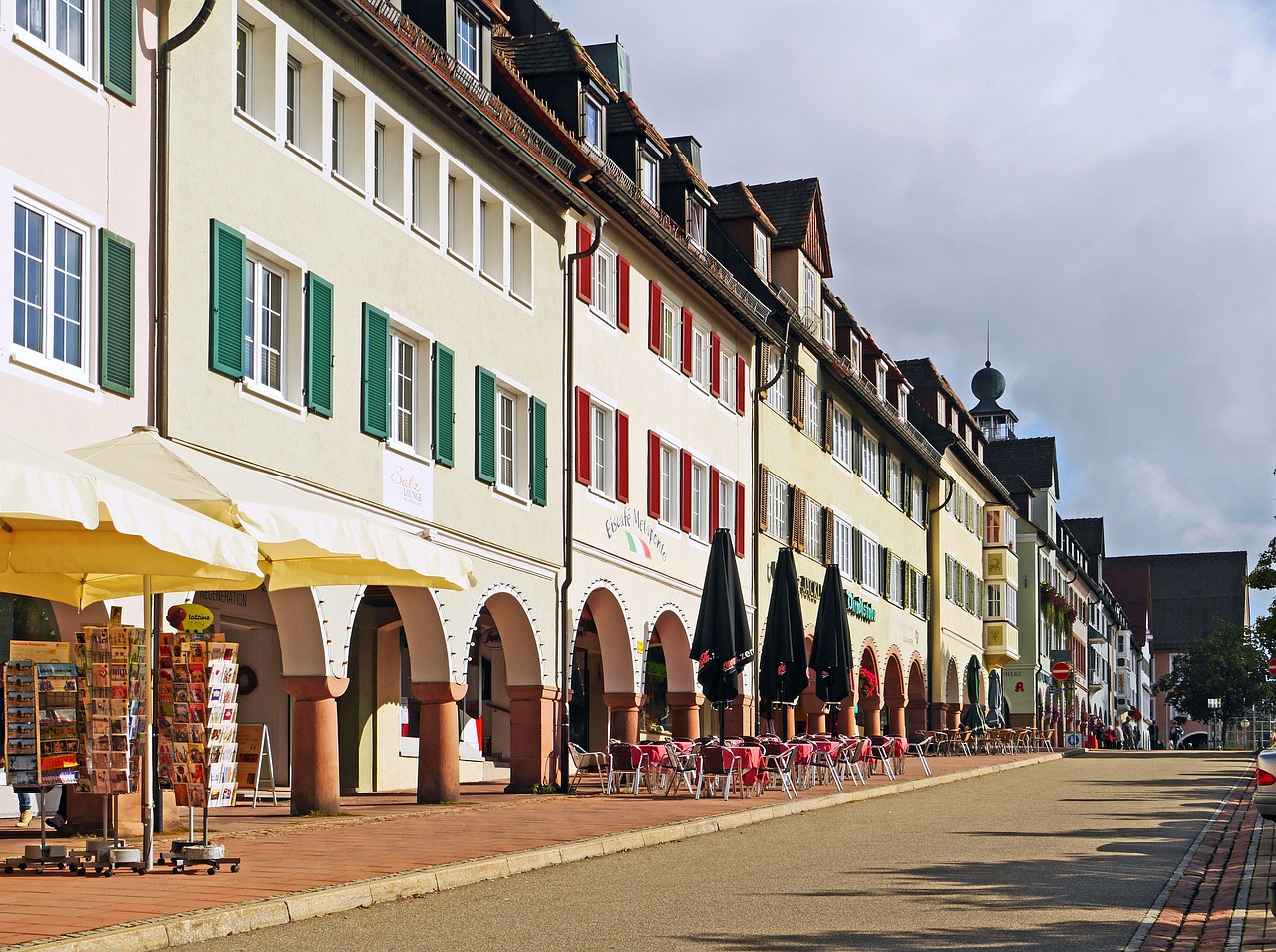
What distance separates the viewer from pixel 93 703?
12586mm

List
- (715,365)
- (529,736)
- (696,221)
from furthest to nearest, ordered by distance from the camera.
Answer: (696,221) → (715,365) → (529,736)

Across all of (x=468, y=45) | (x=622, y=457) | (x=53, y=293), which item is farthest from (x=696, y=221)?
(x=53, y=293)

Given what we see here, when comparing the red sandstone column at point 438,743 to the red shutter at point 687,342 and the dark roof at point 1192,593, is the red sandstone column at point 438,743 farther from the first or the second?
the dark roof at point 1192,593

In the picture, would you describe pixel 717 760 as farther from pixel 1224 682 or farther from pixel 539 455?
pixel 1224 682

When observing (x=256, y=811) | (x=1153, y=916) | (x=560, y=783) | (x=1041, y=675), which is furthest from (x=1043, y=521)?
(x=1153, y=916)

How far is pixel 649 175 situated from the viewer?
32938 mm

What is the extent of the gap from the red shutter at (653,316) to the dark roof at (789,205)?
11839 mm

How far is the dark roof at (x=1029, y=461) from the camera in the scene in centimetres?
8994

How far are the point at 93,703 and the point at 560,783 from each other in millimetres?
14233

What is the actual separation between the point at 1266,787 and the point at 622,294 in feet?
47.7

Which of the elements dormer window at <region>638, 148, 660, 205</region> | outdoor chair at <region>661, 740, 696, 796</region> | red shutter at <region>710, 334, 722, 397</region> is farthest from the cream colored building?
red shutter at <region>710, 334, 722, 397</region>

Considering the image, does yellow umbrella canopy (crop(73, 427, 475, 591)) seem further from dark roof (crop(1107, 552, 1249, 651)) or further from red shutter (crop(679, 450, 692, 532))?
dark roof (crop(1107, 552, 1249, 651))

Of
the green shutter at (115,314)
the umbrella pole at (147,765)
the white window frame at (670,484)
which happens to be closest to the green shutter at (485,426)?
the white window frame at (670,484)

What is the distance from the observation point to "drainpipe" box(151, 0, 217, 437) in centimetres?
1698
